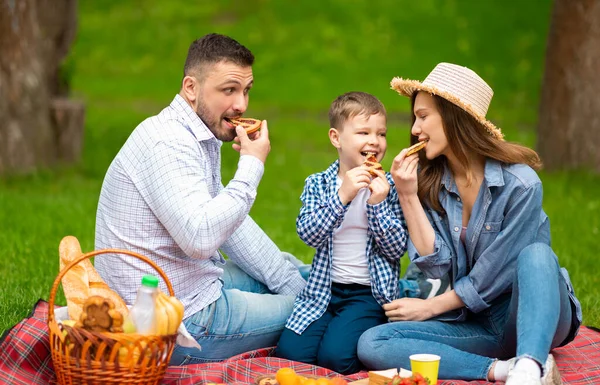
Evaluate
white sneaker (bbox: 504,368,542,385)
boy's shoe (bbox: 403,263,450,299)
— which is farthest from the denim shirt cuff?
white sneaker (bbox: 504,368,542,385)

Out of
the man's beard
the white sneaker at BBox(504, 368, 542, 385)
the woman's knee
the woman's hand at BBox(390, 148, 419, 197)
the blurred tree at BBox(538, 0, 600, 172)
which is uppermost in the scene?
the blurred tree at BBox(538, 0, 600, 172)

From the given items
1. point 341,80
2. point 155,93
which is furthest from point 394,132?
Answer: point 155,93

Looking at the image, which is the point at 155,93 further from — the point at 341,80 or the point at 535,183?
the point at 535,183

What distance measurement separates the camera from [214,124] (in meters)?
4.38

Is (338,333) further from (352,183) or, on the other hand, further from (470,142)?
(470,142)

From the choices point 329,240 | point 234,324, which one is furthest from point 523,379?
point 234,324

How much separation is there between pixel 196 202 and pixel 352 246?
3.24 feet

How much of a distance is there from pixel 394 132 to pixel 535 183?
9.13 meters

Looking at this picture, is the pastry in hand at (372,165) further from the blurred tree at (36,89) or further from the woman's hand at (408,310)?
the blurred tree at (36,89)

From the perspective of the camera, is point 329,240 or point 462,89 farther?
point 329,240

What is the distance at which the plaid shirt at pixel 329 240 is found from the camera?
4438mm

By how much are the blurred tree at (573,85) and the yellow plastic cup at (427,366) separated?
624 centimetres

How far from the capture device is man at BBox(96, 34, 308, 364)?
13.2 ft

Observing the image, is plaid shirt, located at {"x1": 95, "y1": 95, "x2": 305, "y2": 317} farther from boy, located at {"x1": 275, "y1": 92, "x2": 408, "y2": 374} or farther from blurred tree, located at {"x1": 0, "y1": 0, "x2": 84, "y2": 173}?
blurred tree, located at {"x1": 0, "y1": 0, "x2": 84, "y2": 173}
